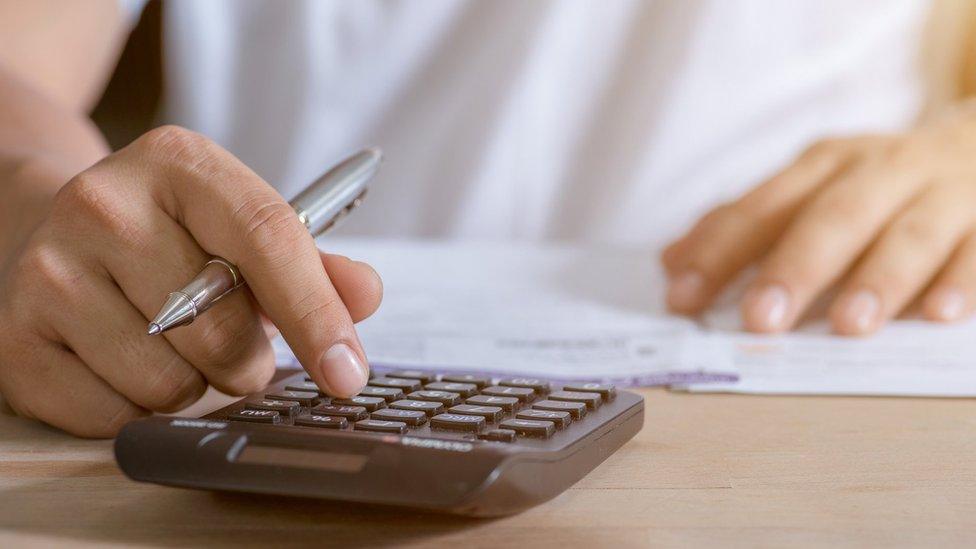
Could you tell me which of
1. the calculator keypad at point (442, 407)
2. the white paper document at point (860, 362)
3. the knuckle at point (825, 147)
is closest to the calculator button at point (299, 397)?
the calculator keypad at point (442, 407)

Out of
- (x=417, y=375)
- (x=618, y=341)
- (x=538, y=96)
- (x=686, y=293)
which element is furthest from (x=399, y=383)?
(x=538, y=96)

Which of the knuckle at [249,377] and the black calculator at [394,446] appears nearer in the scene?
the black calculator at [394,446]

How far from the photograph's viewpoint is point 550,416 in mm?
388

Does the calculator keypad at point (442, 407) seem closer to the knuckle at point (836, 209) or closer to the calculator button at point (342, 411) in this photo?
the calculator button at point (342, 411)

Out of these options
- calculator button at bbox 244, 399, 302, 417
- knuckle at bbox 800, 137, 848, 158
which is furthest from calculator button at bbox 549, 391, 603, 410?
knuckle at bbox 800, 137, 848, 158

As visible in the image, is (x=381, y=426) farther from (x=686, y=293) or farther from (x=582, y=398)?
(x=686, y=293)

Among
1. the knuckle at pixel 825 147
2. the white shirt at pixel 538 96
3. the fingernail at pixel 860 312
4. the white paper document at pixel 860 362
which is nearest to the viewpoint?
the white paper document at pixel 860 362

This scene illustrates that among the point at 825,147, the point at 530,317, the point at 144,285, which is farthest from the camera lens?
the point at 825,147

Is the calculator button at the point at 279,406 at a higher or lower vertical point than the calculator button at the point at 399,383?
lower

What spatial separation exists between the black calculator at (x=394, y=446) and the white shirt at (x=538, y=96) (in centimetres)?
81

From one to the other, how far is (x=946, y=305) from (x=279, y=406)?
0.49m

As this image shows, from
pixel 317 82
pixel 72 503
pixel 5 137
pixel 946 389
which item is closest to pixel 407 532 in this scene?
pixel 72 503

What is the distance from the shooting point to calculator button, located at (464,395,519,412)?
1.33 ft

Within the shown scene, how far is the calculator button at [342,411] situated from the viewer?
390 millimetres
